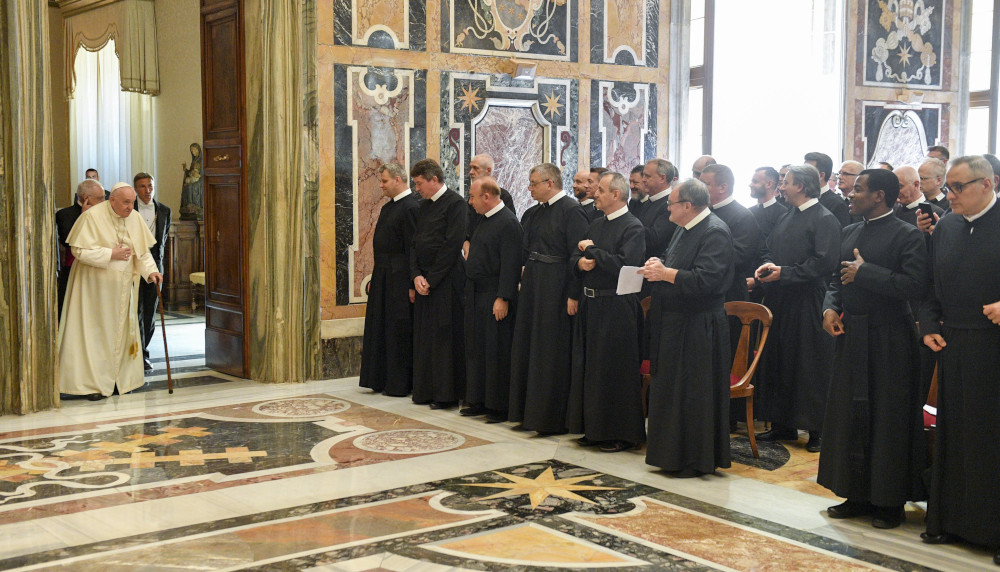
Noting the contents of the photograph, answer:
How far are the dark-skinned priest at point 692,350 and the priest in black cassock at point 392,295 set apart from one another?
2655 millimetres

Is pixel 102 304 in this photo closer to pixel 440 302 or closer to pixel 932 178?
pixel 440 302

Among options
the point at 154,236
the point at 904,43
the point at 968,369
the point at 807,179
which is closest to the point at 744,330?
the point at 807,179

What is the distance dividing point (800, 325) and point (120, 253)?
4763mm

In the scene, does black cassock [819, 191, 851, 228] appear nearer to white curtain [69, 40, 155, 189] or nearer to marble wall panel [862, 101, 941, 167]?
marble wall panel [862, 101, 941, 167]

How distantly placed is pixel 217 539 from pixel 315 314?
13.2 feet

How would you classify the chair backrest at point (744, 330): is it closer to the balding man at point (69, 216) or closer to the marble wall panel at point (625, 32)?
the marble wall panel at point (625, 32)

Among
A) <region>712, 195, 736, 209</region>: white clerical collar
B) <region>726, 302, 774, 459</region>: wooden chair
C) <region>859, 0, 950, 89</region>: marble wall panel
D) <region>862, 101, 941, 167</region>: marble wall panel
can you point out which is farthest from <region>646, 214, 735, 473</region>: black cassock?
<region>859, 0, 950, 89</region>: marble wall panel

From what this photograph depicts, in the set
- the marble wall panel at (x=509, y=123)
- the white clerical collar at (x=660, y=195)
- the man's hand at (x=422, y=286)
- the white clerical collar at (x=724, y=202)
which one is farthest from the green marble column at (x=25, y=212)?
the white clerical collar at (x=724, y=202)

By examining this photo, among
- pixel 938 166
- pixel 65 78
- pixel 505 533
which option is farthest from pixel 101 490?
pixel 65 78

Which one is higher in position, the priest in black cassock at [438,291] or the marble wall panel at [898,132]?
the marble wall panel at [898,132]

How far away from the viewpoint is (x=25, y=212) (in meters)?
6.98

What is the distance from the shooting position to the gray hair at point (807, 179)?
620 cm

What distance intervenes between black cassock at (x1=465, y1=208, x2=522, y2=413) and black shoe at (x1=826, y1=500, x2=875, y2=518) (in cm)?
260

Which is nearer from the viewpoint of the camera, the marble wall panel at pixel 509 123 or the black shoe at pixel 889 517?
the black shoe at pixel 889 517
